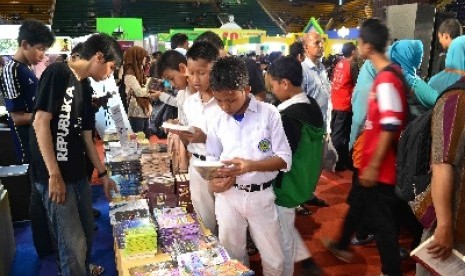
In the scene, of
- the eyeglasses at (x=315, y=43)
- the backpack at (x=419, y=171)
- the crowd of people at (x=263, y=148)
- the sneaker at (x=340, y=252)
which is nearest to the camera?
the backpack at (x=419, y=171)

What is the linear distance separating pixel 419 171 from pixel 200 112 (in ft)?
4.65

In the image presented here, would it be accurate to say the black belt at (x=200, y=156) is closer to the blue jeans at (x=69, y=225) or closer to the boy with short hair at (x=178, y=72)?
the boy with short hair at (x=178, y=72)

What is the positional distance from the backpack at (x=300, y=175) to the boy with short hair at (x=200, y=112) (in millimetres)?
546

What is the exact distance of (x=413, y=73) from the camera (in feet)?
10.1

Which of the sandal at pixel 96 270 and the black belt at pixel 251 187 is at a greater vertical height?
the black belt at pixel 251 187

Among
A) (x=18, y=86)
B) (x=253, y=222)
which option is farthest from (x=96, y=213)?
(x=253, y=222)

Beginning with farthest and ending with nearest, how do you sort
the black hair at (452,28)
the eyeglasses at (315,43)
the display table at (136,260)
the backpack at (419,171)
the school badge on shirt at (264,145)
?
1. the eyeglasses at (315,43)
2. the black hair at (452,28)
3. the display table at (136,260)
4. the school badge on shirt at (264,145)
5. the backpack at (419,171)

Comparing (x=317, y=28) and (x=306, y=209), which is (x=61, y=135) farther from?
(x=317, y=28)

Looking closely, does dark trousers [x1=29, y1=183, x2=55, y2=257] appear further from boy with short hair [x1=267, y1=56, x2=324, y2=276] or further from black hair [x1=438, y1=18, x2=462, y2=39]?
black hair [x1=438, y1=18, x2=462, y2=39]

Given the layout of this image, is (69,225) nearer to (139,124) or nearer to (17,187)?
(17,187)

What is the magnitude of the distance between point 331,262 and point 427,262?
60.4 inches

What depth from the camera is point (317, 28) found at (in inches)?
346

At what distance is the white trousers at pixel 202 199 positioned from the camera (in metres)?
2.82

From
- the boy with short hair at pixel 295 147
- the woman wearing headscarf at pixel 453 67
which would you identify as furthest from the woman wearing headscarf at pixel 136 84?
the woman wearing headscarf at pixel 453 67
